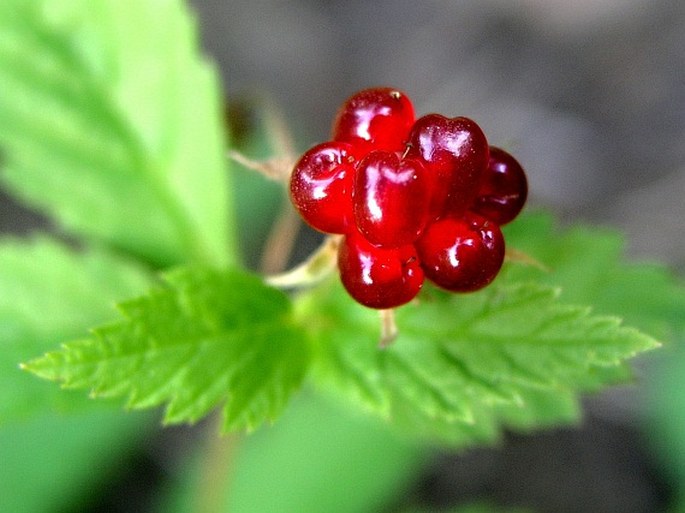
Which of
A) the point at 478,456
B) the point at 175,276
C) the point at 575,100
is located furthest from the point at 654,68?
Answer: the point at 175,276

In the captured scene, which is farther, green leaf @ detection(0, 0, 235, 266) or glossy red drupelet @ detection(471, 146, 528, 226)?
green leaf @ detection(0, 0, 235, 266)

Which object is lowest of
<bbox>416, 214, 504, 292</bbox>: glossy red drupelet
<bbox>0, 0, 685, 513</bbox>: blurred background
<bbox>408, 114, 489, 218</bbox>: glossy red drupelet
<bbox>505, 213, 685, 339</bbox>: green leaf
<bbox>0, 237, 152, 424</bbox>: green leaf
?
<bbox>416, 214, 504, 292</bbox>: glossy red drupelet

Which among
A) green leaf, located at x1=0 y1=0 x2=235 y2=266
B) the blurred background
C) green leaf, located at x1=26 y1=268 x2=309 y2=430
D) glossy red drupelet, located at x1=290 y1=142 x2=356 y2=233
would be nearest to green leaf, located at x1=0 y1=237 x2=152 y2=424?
green leaf, located at x1=0 y1=0 x2=235 y2=266

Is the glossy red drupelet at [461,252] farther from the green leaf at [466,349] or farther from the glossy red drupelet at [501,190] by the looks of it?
the green leaf at [466,349]

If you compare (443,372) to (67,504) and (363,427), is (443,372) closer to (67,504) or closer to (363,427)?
(363,427)

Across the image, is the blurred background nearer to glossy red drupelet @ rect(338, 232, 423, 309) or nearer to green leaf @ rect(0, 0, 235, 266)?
green leaf @ rect(0, 0, 235, 266)
